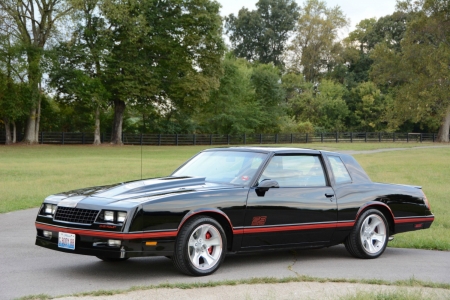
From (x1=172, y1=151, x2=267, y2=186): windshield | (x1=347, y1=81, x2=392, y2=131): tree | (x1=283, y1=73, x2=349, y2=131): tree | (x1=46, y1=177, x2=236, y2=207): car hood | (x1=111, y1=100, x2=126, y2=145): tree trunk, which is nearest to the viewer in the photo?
(x1=46, y1=177, x2=236, y2=207): car hood

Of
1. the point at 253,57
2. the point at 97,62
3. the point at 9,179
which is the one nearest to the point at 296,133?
the point at 97,62

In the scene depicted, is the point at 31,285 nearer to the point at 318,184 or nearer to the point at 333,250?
the point at 318,184

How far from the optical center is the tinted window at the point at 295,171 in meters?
8.76

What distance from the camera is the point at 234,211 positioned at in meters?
8.06

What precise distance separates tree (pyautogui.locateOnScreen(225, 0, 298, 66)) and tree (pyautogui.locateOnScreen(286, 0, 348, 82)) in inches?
243

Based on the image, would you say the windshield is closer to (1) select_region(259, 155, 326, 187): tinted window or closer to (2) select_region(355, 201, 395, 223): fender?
(1) select_region(259, 155, 326, 187): tinted window

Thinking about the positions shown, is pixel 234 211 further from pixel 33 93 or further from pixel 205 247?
pixel 33 93

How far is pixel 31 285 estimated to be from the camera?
283 inches

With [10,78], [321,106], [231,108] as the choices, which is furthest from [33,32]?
[321,106]

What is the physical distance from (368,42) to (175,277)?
101 meters

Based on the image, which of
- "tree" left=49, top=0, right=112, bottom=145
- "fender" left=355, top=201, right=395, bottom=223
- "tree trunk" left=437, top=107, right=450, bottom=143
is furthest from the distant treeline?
"fender" left=355, top=201, right=395, bottom=223

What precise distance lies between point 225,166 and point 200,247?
1.47m

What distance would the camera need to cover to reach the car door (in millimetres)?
8305

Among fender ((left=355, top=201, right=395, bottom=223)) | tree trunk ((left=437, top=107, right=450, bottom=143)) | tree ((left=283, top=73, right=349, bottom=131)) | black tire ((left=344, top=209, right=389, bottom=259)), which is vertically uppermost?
tree ((left=283, top=73, right=349, bottom=131))
